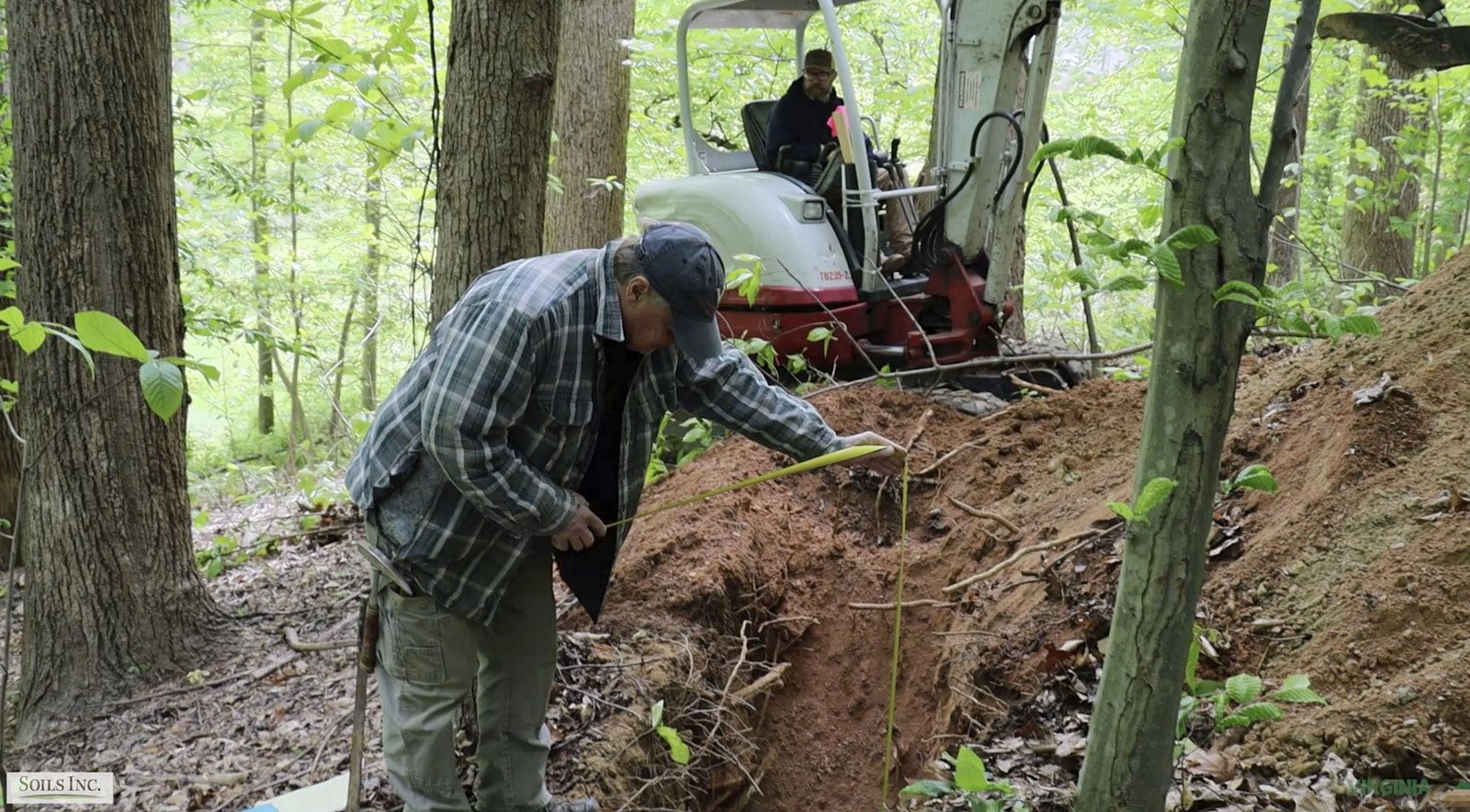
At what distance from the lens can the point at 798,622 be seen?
4.39 m

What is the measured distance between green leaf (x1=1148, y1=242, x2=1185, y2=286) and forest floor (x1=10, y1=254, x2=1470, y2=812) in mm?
1450

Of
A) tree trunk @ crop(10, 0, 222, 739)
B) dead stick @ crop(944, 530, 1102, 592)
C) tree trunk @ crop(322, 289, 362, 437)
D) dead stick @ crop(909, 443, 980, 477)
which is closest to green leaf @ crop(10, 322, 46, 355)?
tree trunk @ crop(10, 0, 222, 739)

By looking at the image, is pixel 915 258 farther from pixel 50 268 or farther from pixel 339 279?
pixel 339 279

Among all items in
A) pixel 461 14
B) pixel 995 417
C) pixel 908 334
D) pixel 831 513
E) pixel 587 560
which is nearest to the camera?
pixel 587 560

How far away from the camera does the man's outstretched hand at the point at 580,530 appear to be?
2.54 metres

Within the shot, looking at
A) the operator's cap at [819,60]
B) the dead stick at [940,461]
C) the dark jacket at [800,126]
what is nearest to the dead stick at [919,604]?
the dead stick at [940,461]

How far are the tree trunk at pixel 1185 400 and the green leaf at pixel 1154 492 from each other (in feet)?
0.19

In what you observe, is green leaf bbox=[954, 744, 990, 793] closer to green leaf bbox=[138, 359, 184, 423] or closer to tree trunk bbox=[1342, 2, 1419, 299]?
green leaf bbox=[138, 359, 184, 423]

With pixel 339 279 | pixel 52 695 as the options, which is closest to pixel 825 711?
pixel 52 695

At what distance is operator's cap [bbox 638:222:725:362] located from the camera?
2.44m

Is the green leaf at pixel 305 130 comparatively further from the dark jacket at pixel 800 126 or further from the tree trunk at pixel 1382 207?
the tree trunk at pixel 1382 207

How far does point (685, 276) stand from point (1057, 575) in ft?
6.46

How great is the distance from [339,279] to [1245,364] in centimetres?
1304

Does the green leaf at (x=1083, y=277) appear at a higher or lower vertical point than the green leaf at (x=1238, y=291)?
lower
